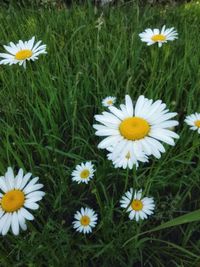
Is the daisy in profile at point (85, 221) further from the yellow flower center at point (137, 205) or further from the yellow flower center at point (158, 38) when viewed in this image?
the yellow flower center at point (158, 38)

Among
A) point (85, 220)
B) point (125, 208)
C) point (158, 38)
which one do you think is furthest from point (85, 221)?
point (158, 38)

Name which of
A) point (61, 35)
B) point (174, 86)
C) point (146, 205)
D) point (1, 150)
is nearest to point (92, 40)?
point (61, 35)

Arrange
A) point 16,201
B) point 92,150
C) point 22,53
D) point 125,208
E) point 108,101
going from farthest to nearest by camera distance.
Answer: point 22,53 < point 108,101 < point 92,150 < point 125,208 < point 16,201

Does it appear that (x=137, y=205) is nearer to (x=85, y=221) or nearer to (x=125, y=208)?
(x=125, y=208)

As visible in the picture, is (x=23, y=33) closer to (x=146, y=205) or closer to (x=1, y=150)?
(x=1, y=150)

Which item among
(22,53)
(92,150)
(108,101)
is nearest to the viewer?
(92,150)

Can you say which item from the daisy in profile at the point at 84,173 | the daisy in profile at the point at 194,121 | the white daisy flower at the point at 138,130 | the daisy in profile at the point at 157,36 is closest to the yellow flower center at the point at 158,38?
the daisy in profile at the point at 157,36
